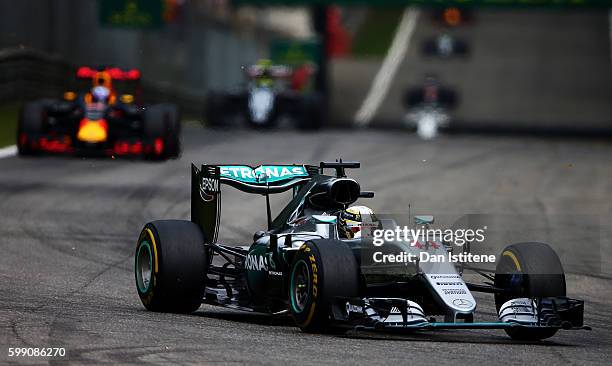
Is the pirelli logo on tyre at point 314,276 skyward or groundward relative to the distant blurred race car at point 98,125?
groundward

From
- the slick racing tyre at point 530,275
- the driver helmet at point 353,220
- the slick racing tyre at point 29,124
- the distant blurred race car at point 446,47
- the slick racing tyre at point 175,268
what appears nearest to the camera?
the slick racing tyre at point 530,275

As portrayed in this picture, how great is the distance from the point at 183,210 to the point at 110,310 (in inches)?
340

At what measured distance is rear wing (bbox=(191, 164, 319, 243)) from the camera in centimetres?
1250

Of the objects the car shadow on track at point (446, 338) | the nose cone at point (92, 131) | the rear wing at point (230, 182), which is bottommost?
the car shadow on track at point (446, 338)

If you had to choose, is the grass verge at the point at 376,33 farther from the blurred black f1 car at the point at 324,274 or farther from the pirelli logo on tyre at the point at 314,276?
the pirelli logo on tyre at the point at 314,276

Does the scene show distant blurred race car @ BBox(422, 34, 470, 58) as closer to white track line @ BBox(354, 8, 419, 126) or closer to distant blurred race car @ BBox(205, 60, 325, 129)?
white track line @ BBox(354, 8, 419, 126)

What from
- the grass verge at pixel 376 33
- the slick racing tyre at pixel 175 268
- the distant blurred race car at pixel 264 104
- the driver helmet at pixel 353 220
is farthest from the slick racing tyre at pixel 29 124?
the grass verge at pixel 376 33

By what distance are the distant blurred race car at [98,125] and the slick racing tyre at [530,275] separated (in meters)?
15.3

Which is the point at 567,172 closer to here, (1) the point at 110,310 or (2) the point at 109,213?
(2) the point at 109,213

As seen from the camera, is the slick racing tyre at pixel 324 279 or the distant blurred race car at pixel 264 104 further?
the distant blurred race car at pixel 264 104

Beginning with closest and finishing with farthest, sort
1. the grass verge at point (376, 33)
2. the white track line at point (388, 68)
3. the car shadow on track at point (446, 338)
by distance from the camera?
the car shadow on track at point (446, 338)
the white track line at point (388, 68)
the grass verge at point (376, 33)

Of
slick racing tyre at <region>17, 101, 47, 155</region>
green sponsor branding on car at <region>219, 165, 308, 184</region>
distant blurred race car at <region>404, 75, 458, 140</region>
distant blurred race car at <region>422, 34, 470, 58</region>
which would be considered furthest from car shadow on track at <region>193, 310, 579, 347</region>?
distant blurred race car at <region>422, 34, 470, 58</region>

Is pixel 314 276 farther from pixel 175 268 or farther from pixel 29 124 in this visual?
pixel 29 124

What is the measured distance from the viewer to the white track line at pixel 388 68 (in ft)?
169
